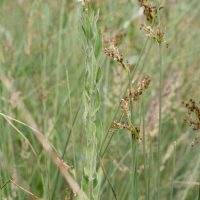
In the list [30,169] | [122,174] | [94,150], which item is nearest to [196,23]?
[122,174]

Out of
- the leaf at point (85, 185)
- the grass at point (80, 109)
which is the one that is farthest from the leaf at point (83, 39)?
the grass at point (80, 109)

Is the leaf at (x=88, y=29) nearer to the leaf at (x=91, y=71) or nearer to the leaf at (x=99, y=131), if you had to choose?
the leaf at (x=91, y=71)

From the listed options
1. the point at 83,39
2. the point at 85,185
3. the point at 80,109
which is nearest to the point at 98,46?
the point at 83,39

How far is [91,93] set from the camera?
39 centimetres

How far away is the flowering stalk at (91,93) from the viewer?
1.21 ft

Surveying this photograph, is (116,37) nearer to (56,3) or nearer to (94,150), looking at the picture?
(94,150)

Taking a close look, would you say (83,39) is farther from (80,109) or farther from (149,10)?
(80,109)

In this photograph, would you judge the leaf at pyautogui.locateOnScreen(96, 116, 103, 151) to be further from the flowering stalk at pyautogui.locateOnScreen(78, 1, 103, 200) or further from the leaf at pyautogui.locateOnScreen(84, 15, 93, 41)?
the leaf at pyautogui.locateOnScreen(84, 15, 93, 41)

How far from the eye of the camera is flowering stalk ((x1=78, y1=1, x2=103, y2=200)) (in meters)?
0.37

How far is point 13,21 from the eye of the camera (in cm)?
163

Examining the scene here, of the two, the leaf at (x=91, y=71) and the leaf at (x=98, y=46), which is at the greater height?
the leaf at (x=98, y=46)

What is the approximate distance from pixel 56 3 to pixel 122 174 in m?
1.31

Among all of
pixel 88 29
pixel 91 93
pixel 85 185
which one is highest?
pixel 88 29

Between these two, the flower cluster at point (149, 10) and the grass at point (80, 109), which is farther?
the grass at point (80, 109)
